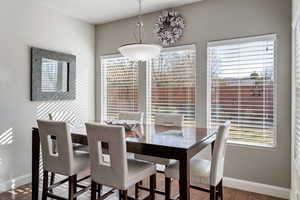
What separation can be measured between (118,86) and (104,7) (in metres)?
1.42

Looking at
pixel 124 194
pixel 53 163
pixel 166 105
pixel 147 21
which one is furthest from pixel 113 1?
pixel 124 194

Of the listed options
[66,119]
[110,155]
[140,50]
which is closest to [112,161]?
[110,155]

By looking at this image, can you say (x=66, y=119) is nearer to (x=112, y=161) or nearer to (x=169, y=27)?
(x=112, y=161)

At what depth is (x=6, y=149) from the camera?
3016 millimetres

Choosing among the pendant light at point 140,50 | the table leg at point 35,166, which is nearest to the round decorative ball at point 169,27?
the pendant light at point 140,50

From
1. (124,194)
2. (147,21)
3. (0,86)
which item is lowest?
(124,194)

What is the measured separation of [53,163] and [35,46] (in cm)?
191

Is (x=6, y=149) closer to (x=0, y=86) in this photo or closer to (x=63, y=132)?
(x=0, y=86)

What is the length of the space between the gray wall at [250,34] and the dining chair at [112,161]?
162cm

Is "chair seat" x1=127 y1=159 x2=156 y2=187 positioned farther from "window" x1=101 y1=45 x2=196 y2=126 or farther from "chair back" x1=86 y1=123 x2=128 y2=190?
"window" x1=101 y1=45 x2=196 y2=126

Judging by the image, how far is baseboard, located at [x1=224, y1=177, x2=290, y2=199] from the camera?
9.07ft

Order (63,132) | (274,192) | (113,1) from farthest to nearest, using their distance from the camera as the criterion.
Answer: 1. (113,1)
2. (274,192)
3. (63,132)

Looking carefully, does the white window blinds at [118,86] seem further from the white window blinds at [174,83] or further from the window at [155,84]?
the white window blinds at [174,83]

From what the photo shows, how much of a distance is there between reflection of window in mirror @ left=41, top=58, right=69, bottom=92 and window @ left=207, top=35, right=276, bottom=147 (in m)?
2.38
